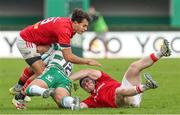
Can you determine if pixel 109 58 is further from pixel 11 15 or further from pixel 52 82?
pixel 52 82

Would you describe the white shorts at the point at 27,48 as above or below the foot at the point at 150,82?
above

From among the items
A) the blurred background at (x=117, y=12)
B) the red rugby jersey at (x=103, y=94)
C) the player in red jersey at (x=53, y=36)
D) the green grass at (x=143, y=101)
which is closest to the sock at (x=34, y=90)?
the green grass at (x=143, y=101)

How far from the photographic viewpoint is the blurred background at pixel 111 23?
103 feet

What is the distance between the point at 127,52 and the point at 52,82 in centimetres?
1941

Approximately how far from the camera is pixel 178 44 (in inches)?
1224

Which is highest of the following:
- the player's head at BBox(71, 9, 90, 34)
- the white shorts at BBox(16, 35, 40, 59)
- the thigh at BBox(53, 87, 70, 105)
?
the player's head at BBox(71, 9, 90, 34)

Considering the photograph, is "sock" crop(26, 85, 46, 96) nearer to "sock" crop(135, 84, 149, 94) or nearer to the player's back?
the player's back

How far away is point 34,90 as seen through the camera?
11.7 m

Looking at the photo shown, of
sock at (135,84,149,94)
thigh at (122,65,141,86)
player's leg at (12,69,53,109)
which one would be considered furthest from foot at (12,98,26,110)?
sock at (135,84,149,94)

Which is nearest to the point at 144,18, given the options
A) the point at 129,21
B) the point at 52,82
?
the point at 129,21

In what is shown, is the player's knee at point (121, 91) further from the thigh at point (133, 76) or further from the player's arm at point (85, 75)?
the player's arm at point (85, 75)

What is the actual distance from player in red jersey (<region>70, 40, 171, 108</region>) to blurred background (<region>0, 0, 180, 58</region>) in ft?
50.5

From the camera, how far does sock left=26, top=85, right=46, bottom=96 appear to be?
11.6 m

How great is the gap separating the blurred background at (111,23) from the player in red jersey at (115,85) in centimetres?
1541
